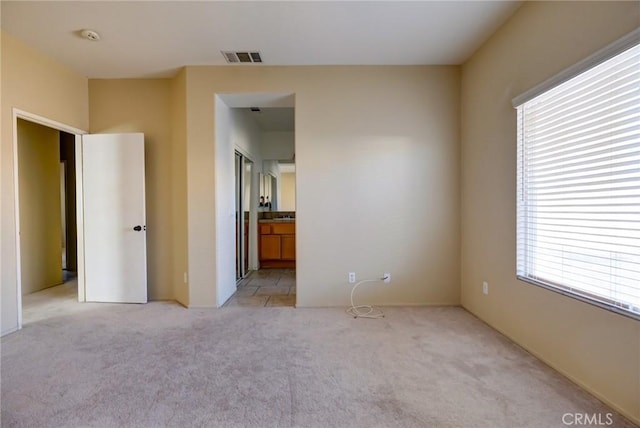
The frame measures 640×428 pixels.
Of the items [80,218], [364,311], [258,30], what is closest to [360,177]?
[364,311]

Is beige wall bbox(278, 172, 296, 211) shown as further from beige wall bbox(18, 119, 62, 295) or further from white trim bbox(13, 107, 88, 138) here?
beige wall bbox(18, 119, 62, 295)

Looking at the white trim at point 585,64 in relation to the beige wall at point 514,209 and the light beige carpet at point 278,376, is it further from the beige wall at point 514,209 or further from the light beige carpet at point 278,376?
the light beige carpet at point 278,376

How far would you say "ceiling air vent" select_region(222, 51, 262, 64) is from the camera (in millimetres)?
2957

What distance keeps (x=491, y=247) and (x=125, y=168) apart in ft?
13.3

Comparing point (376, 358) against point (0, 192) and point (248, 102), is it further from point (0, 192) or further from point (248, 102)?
point (0, 192)

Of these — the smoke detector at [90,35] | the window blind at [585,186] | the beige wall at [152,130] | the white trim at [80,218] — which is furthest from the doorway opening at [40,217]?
the window blind at [585,186]

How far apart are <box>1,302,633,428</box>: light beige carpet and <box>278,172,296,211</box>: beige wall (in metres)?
3.70

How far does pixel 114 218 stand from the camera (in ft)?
11.3

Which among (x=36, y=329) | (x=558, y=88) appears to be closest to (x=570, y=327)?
(x=558, y=88)

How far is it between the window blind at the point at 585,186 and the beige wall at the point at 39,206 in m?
5.78

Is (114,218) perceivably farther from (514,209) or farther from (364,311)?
(514,209)

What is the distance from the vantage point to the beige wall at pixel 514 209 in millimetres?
1589
